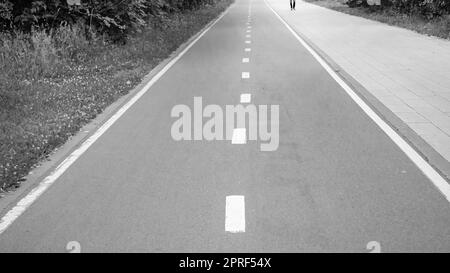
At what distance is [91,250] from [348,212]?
260cm

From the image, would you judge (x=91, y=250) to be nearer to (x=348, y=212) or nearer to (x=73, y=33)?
(x=348, y=212)

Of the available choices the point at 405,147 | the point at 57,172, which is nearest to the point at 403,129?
the point at 405,147

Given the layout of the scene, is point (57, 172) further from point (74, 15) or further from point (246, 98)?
point (74, 15)

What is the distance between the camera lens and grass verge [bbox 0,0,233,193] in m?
7.39

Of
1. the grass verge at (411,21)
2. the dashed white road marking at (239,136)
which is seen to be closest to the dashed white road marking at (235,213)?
the dashed white road marking at (239,136)

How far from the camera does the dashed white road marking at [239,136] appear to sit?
25.5 feet

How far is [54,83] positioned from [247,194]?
24.6 feet

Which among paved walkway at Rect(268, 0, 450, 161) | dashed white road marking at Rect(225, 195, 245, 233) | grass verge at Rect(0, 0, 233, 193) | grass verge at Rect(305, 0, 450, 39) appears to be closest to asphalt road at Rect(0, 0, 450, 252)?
dashed white road marking at Rect(225, 195, 245, 233)

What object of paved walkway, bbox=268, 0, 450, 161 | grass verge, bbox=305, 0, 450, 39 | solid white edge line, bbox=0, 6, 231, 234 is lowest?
solid white edge line, bbox=0, 6, 231, 234

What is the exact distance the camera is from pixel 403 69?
13.8 meters

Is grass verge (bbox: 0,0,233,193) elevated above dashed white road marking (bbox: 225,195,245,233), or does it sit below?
above

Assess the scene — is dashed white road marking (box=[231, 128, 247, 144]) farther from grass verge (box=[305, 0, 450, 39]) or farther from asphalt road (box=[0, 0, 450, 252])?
grass verge (box=[305, 0, 450, 39])

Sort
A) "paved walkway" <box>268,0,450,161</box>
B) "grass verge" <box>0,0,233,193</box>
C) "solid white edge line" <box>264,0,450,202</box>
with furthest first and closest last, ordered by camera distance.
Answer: "paved walkway" <box>268,0,450,161</box> < "grass verge" <box>0,0,233,193</box> < "solid white edge line" <box>264,0,450,202</box>

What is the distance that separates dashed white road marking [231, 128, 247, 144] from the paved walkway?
278cm
